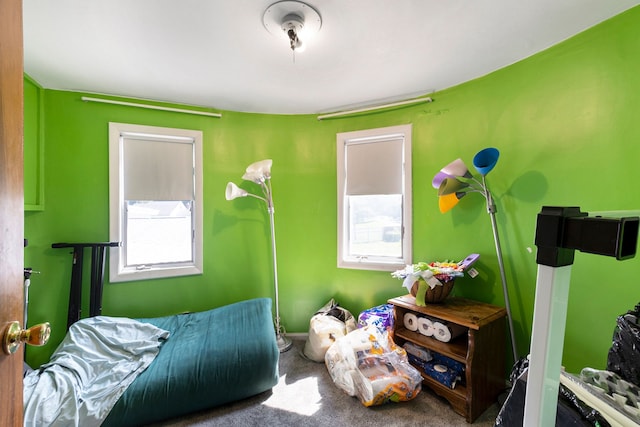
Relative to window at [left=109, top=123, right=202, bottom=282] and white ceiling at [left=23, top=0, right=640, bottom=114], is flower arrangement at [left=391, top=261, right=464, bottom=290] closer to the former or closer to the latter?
white ceiling at [left=23, top=0, right=640, bottom=114]

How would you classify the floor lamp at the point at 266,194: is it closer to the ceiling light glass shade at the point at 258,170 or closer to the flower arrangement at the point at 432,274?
the ceiling light glass shade at the point at 258,170

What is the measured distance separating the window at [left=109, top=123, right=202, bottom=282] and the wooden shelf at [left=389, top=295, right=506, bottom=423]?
2184mm

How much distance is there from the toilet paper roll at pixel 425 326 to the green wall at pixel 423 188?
46 cm

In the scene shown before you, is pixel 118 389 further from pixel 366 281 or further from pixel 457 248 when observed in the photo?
pixel 457 248

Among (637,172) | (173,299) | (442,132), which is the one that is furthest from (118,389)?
(637,172)

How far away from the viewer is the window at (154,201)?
231cm

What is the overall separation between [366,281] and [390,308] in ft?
1.19

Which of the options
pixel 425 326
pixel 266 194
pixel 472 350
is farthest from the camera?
pixel 266 194

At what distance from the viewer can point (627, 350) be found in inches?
37.4

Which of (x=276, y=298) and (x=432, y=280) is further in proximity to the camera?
(x=276, y=298)

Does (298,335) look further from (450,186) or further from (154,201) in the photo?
(450,186)

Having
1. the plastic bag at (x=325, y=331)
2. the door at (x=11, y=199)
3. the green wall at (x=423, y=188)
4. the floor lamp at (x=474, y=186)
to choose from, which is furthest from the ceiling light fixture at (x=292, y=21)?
the plastic bag at (x=325, y=331)

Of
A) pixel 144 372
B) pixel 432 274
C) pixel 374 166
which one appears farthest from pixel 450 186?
pixel 144 372

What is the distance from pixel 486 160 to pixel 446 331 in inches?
47.3
